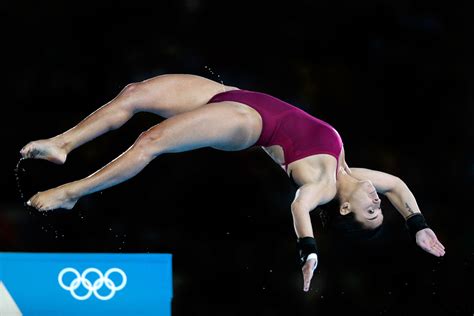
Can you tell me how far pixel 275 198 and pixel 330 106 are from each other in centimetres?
71

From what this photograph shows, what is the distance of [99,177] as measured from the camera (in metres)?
3.50

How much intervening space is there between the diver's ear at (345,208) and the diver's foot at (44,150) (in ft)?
4.87

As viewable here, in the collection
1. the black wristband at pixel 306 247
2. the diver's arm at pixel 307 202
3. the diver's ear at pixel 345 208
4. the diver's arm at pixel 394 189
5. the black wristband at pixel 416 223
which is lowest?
the black wristband at pixel 416 223

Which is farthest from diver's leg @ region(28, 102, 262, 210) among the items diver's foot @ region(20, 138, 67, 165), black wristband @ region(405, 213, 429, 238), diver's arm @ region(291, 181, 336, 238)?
black wristband @ region(405, 213, 429, 238)

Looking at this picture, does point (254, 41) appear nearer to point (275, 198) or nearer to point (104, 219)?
point (275, 198)

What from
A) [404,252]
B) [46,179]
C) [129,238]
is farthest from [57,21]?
[404,252]

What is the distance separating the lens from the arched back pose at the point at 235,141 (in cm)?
358

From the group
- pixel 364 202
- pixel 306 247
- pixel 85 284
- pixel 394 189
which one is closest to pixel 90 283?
pixel 85 284

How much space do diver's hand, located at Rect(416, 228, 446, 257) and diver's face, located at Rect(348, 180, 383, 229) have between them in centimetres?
33

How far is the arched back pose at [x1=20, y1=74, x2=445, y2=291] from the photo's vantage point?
3582 mm

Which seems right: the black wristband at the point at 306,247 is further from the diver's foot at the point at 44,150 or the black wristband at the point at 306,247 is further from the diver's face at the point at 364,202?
the diver's foot at the point at 44,150

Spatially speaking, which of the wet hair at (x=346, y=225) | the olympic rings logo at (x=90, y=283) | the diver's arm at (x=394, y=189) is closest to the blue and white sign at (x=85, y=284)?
the olympic rings logo at (x=90, y=283)

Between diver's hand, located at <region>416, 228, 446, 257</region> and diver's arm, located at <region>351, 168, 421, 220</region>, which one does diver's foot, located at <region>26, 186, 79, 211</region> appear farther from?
diver's hand, located at <region>416, 228, 446, 257</region>

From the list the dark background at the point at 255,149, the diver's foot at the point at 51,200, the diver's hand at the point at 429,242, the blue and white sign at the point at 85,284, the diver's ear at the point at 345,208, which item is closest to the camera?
the diver's foot at the point at 51,200
